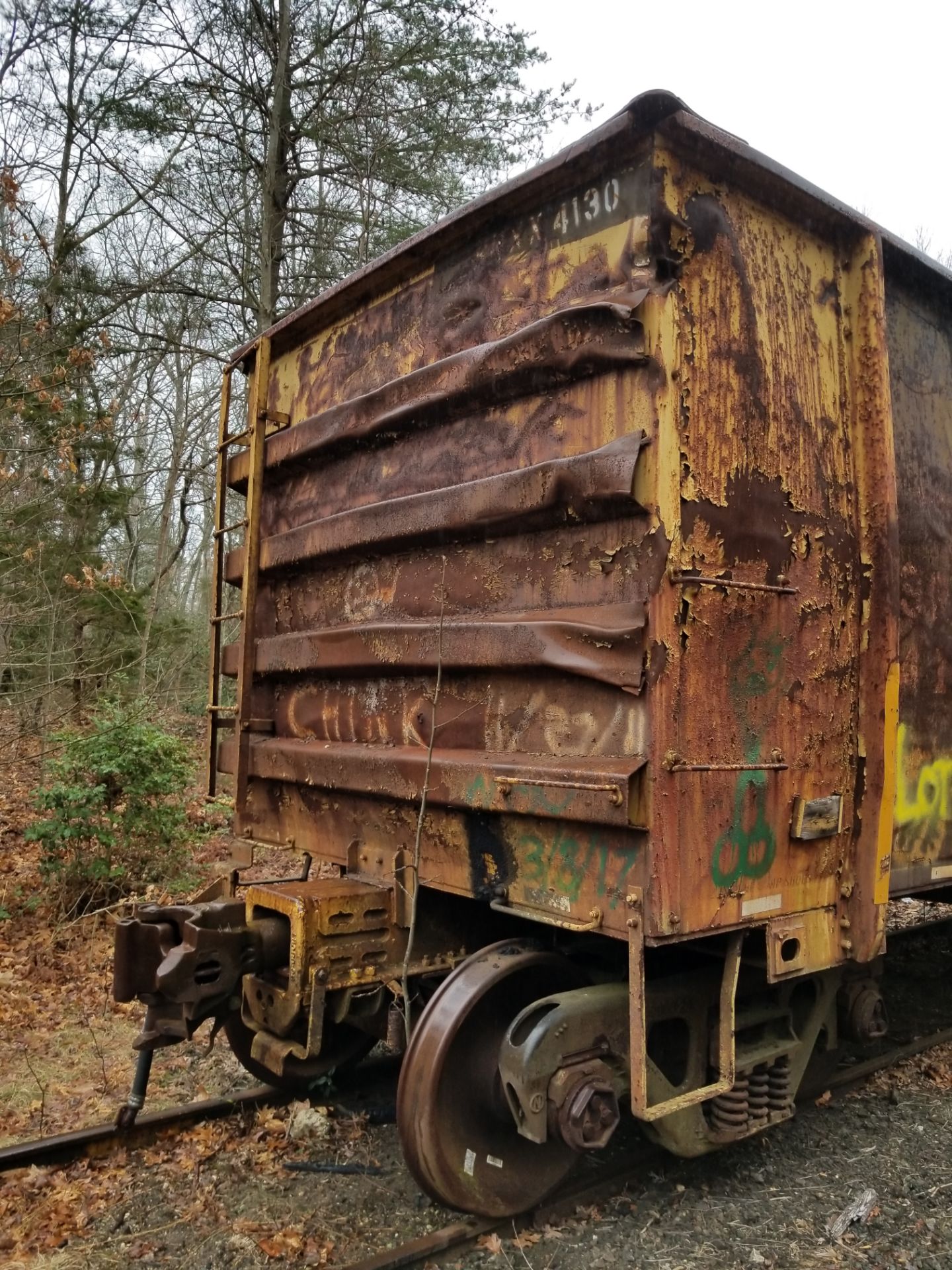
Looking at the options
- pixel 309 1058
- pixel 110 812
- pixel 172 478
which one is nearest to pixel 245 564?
pixel 309 1058

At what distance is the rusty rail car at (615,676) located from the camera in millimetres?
2832

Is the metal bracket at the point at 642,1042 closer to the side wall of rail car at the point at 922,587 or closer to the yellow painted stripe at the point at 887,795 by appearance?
the yellow painted stripe at the point at 887,795

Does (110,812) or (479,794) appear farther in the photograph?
(110,812)

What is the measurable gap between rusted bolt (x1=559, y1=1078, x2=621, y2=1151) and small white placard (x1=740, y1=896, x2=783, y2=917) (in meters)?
0.70

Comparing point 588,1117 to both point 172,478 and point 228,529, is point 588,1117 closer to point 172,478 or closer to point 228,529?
point 228,529

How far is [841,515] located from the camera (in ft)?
11.1

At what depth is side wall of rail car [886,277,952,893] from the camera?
3645mm

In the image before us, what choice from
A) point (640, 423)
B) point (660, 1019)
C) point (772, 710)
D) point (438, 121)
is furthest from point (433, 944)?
point (438, 121)

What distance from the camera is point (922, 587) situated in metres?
3.79

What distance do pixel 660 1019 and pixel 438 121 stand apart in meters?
11.3

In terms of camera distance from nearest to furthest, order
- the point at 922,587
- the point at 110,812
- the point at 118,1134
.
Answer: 1. the point at 118,1134
2. the point at 922,587
3. the point at 110,812

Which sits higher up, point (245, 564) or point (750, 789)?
point (245, 564)

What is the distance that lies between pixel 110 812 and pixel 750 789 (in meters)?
5.42

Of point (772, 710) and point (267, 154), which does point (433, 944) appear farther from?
point (267, 154)
